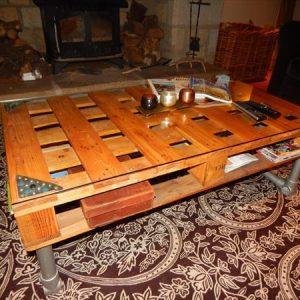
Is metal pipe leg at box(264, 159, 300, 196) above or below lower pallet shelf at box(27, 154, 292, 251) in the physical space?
below

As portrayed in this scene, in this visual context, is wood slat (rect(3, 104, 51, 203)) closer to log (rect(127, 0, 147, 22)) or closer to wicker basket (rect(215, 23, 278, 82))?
log (rect(127, 0, 147, 22))

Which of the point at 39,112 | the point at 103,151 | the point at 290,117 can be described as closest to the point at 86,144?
the point at 103,151

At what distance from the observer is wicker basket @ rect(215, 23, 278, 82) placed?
3.00m

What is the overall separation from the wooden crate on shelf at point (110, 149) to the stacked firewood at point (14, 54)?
1.25 m

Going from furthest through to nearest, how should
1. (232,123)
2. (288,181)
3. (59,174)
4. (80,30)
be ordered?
(80,30) → (288,181) → (232,123) → (59,174)

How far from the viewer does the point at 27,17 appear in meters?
2.51

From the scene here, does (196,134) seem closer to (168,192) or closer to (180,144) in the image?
(180,144)

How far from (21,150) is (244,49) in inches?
113

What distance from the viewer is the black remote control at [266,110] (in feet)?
4.27

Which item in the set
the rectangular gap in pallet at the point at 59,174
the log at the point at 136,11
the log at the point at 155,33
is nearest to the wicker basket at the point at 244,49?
the log at the point at 155,33

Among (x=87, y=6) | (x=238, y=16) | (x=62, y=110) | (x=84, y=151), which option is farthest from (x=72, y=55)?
(x=238, y=16)

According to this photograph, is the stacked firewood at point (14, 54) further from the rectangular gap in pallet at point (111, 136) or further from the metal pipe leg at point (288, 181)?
the metal pipe leg at point (288, 181)

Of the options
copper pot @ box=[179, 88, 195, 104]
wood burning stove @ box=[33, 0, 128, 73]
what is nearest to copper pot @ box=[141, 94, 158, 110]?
copper pot @ box=[179, 88, 195, 104]

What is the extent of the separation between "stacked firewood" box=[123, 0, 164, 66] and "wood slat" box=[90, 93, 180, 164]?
1500 millimetres
